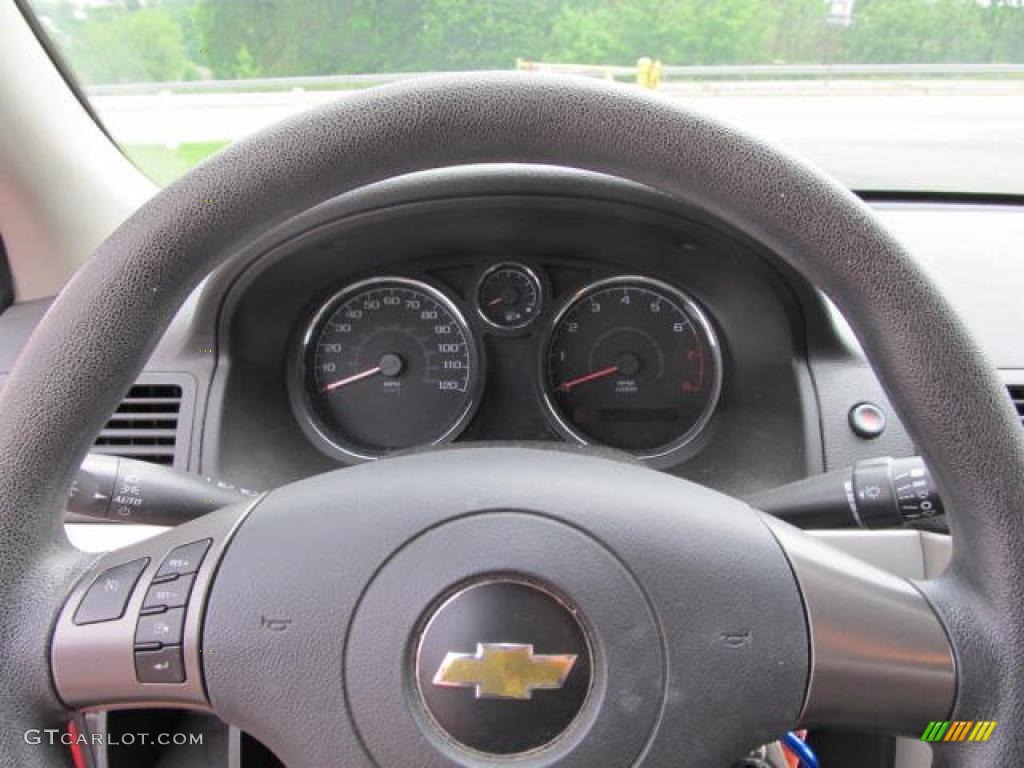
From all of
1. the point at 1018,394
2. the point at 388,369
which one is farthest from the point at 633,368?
the point at 1018,394

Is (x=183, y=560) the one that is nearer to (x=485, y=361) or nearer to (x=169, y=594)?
(x=169, y=594)

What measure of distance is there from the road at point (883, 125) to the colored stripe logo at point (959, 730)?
1.73 m

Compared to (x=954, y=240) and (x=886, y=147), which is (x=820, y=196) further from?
(x=886, y=147)

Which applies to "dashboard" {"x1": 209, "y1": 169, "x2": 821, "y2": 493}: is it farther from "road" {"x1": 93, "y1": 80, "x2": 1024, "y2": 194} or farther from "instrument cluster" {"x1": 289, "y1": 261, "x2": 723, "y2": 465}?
"road" {"x1": 93, "y1": 80, "x2": 1024, "y2": 194}

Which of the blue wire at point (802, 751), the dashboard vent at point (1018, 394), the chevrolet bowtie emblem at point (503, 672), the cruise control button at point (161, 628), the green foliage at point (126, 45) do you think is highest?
the green foliage at point (126, 45)

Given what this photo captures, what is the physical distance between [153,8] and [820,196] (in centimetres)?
197

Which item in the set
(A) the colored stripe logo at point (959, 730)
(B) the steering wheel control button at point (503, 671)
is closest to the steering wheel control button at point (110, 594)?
(B) the steering wheel control button at point (503, 671)

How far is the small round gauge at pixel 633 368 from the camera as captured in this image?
7.53 feet

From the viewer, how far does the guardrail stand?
7.45 feet

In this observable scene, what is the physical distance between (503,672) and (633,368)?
1426 millimetres

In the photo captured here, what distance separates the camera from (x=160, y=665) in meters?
1.00

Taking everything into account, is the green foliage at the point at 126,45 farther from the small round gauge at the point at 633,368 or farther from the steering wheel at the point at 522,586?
the steering wheel at the point at 522,586

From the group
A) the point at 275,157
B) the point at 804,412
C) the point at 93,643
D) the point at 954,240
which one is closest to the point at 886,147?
the point at 954,240

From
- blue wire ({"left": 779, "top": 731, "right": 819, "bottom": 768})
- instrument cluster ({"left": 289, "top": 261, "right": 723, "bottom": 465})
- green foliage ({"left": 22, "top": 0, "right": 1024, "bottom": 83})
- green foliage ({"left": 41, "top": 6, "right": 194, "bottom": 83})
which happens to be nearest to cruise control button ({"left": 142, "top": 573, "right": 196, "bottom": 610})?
blue wire ({"left": 779, "top": 731, "right": 819, "bottom": 768})
